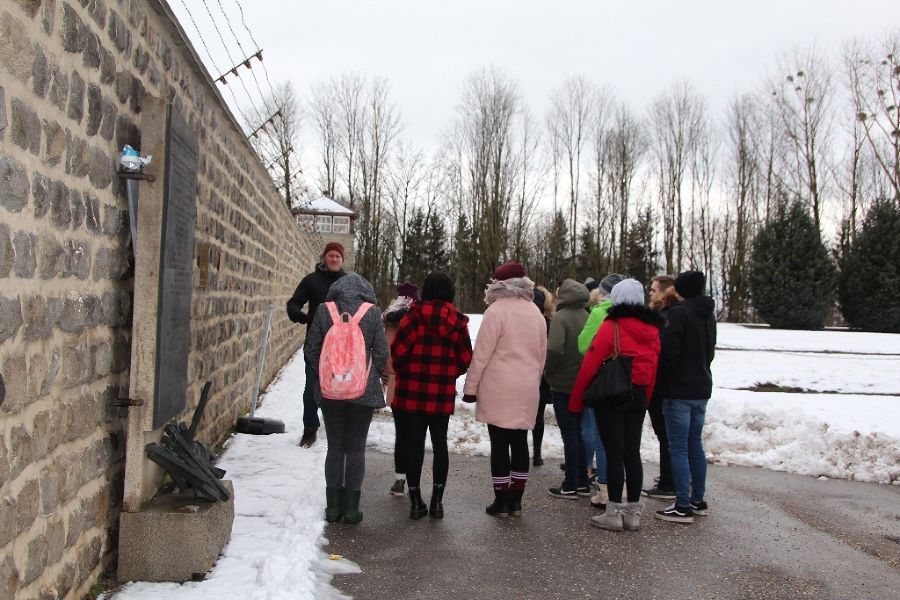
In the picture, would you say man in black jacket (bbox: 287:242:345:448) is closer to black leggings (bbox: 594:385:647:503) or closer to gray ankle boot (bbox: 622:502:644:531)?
black leggings (bbox: 594:385:647:503)

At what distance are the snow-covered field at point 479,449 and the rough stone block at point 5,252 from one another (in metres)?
1.81

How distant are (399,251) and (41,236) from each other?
1783 inches

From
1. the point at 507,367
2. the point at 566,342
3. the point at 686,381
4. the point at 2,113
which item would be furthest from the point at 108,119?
the point at 686,381

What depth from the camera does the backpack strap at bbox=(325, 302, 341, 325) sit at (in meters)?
5.01

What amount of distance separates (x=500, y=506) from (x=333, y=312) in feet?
6.63

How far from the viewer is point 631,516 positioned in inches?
210

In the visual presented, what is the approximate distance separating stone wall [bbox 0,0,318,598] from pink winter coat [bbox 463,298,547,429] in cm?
260

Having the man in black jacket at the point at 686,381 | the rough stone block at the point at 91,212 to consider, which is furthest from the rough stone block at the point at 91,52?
the man in black jacket at the point at 686,381

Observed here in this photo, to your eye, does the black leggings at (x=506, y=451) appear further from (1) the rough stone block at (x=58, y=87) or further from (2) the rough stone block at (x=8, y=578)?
(1) the rough stone block at (x=58, y=87)

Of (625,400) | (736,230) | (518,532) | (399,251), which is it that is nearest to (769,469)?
(625,400)

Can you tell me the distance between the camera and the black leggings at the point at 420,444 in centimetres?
536

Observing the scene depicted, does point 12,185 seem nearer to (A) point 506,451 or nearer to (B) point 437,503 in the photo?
(B) point 437,503

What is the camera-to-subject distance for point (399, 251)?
4784cm

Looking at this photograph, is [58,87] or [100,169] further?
[100,169]
